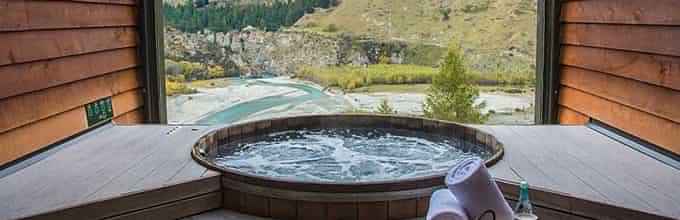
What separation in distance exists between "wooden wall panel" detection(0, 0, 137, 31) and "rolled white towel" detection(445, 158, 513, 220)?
2517mm

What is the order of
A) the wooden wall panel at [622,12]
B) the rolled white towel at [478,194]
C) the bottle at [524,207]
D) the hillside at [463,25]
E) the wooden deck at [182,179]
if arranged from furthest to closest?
1. the hillside at [463,25]
2. the wooden wall panel at [622,12]
3. the wooden deck at [182,179]
4. the bottle at [524,207]
5. the rolled white towel at [478,194]

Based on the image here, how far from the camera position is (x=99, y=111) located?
13.6ft

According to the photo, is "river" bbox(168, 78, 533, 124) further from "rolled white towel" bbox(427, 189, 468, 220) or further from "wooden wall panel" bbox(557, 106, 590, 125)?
"rolled white towel" bbox(427, 189, 468, 220)

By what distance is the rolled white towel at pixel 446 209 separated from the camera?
1.82 metres

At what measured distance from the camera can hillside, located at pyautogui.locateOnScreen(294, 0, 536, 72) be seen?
5.12 m

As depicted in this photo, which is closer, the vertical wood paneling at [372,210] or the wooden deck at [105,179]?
the wooden deck at [105,179]

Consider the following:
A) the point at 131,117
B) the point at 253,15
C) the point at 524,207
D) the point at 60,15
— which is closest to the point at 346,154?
the point at 524,207

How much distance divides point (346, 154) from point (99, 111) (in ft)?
6.15

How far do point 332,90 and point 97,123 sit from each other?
7.12 ft

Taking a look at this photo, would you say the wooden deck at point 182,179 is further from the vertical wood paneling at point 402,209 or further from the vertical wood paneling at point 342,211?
the vertical wood paneling at point 342,211

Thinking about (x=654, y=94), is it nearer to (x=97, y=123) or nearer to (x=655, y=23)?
(x=655, y=23)

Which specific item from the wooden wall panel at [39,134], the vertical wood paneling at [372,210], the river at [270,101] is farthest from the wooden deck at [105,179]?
the river at [270,101]

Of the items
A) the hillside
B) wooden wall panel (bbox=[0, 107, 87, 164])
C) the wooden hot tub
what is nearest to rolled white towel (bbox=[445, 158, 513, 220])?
the wooden hot tub

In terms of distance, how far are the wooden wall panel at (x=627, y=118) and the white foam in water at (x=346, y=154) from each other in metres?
0.96
